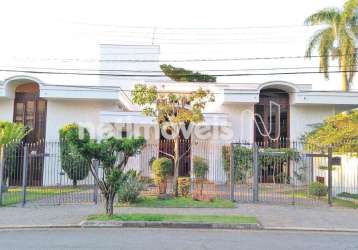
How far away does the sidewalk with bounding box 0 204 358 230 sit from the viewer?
1162 cm

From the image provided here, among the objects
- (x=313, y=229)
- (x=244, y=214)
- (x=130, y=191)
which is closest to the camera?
(x=313, y=229)

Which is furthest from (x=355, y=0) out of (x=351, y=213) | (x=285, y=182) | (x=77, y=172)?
(x=77, y=172)

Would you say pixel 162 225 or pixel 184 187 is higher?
pixel 184 187

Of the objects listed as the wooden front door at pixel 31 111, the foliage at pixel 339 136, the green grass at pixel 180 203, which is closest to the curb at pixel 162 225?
the green grass at pixel 180 203

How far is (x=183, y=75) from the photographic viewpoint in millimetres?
37688

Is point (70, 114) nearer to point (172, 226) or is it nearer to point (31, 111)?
point (31, 111)

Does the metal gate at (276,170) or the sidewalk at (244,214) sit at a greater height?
the metal gate at (276,170)

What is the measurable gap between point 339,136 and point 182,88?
10198mm

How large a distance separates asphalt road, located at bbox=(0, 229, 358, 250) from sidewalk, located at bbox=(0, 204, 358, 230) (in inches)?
41.9

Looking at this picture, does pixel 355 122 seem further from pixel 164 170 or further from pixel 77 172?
pixel 77 172

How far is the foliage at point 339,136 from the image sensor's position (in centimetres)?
1841

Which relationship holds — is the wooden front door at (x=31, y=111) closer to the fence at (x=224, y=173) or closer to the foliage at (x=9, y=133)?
the fence at (x=224, y=173)

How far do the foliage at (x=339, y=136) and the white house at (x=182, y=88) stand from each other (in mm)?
3526

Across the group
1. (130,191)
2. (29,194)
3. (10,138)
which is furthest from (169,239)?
(10,138)
